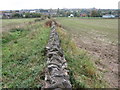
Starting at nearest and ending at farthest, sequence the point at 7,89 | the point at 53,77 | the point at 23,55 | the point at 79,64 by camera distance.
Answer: the point at 53,77 < the point at 7,89 < the point at 79,64 < the point at 23,55

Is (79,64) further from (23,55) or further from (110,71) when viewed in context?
(23,55)

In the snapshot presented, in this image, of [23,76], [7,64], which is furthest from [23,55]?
[23,76]

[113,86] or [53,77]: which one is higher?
[53,77]

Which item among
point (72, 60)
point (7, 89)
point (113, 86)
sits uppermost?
point (72, 60)

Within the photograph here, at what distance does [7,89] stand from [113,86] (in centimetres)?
301

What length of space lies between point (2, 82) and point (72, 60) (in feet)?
7.72

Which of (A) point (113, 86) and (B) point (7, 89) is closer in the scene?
(B) point (7, 89)

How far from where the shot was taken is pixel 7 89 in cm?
362

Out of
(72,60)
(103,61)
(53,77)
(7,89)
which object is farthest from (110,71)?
(7,89)

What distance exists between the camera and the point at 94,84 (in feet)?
13.2

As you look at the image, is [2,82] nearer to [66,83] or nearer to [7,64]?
[7,64]

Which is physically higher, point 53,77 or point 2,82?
point 53,77

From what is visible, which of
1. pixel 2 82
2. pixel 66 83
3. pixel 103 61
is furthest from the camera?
pixel 103 61

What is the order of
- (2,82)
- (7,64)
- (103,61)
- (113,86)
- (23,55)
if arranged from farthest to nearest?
(103,61), (23,55), (7,64), (113,86), (2,82)
